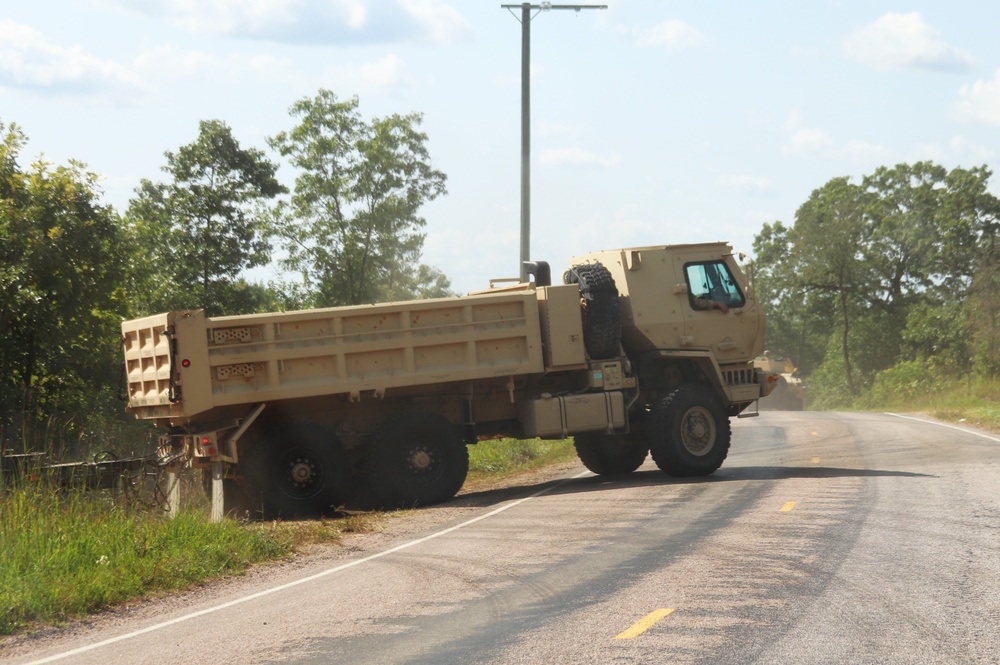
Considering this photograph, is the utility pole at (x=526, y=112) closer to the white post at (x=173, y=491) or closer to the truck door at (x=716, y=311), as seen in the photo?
the truck door at (x=716, y=311)

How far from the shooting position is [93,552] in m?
11.3

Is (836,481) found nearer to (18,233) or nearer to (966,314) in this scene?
(18,233)

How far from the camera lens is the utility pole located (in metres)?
24.2

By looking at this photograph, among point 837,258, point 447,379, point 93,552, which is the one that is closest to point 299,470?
point 447,379

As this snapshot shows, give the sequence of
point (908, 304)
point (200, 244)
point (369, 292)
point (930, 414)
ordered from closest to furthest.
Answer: point (200, 244) < point (930, 414) < point (369, 292) < point (908, 304)

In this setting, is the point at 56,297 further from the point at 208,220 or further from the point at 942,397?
the point at 942,397

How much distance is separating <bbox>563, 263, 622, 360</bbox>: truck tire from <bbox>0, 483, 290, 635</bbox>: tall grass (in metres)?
6.19

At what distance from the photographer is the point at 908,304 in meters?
74.3

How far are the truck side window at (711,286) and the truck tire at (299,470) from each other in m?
6.01

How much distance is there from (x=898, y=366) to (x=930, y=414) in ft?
98.1

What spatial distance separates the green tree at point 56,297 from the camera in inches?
825

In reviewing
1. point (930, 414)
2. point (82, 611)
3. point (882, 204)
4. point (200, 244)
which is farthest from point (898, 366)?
point (82, 611)

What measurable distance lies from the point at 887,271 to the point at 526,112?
54879 mm

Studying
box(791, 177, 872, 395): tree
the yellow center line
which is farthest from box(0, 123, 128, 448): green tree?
box(791, 177, 872, 395): tree
